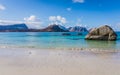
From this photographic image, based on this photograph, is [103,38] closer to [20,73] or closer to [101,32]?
[101,32]

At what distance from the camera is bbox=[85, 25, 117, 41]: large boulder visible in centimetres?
4166

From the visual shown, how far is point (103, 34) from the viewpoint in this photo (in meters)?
42.5

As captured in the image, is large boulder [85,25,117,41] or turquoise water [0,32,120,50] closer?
turquoise water [0,32,120,50]

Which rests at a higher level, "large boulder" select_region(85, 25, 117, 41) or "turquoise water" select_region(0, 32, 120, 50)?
"large boulder" select_region(85, 25, 117, 41)

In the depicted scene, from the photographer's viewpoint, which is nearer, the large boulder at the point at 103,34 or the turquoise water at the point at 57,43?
the turquoise water at the point at 57,43

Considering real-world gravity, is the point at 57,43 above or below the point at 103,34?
below

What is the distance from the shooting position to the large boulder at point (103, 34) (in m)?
41.7

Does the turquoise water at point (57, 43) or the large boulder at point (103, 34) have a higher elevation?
the large boulder at point (103, 34)

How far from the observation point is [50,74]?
8984mm

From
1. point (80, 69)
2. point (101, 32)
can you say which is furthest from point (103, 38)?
point (80, 69)

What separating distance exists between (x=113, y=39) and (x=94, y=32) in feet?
14.3

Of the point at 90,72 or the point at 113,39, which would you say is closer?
the point at 90,72

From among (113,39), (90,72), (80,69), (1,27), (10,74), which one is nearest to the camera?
(10,74)

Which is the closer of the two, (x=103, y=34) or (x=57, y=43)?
(x=57, y=43)
